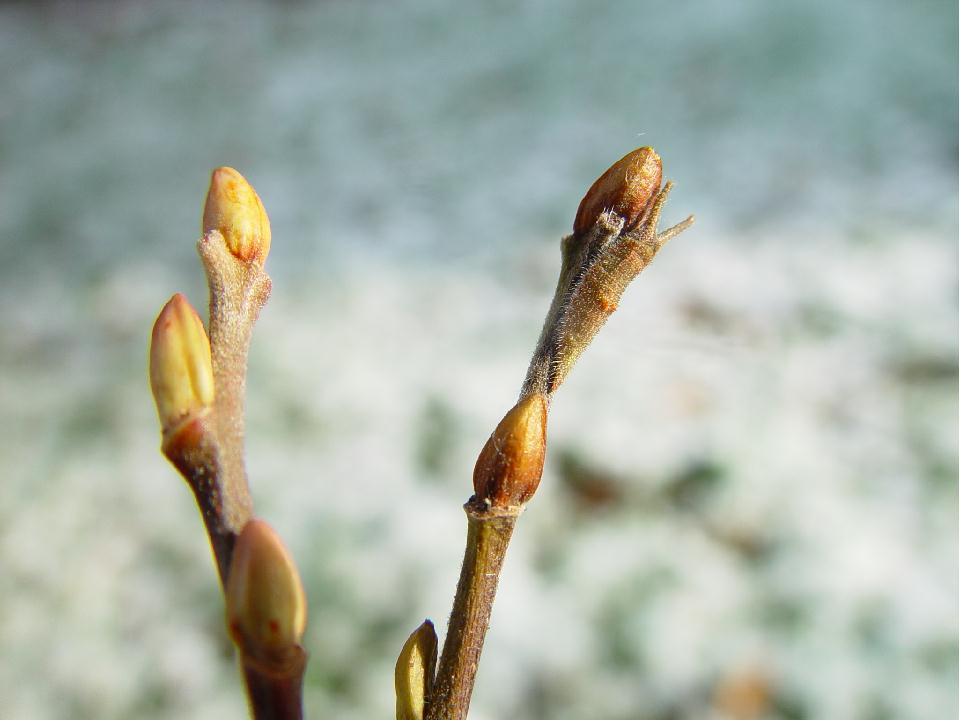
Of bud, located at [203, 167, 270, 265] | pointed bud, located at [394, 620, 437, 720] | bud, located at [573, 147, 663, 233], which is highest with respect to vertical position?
bud, located at [203, 167, 270, 265]

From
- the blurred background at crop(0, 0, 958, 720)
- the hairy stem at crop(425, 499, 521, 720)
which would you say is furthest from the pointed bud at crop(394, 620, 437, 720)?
the blurred background at crop(0, 0, 958, 720)

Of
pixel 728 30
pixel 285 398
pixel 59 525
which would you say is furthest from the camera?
pixel 728 30

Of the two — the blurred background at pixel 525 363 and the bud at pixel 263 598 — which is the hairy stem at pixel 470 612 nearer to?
the bud at pixel 263 598

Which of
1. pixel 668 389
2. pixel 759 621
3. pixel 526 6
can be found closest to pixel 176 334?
pixel 759 621

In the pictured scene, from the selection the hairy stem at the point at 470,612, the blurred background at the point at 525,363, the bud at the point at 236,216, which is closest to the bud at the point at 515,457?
the hairy stem at the point at 470,612

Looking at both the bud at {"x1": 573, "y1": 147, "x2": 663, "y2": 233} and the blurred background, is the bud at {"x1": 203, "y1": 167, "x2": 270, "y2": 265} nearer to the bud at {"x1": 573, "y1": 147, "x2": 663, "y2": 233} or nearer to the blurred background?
the bud at {"x1": 573, "y1": 147, "x2": 663, "y2": 233}

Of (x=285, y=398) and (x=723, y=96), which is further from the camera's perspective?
(x=723, y=96)

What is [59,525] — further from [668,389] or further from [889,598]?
[889,598]
